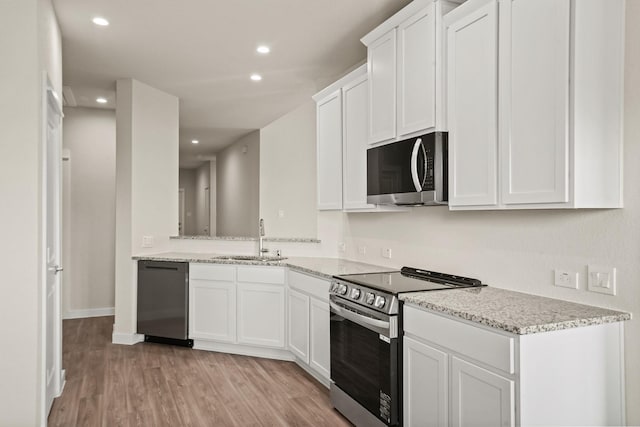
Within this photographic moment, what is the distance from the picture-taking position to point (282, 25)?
11.4 feet

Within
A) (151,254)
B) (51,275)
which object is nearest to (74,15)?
(51,275)

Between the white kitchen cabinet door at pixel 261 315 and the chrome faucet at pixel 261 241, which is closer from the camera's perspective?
the white kitchen cabinet door at pixel 261 315

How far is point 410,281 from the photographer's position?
2840 mm

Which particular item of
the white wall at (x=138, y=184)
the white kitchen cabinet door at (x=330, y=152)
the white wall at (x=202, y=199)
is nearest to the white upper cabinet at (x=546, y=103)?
the white kitchen cabinet door at (x=330, y=152)

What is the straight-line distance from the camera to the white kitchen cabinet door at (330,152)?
151 inches

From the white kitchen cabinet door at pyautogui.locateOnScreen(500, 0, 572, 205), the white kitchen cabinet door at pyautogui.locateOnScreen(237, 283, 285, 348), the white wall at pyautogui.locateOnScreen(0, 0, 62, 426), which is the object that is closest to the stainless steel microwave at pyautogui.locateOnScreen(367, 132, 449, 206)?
the white kitchen cabinet door at pyautogui.locateOnScreen(500, 0, 572, 205)

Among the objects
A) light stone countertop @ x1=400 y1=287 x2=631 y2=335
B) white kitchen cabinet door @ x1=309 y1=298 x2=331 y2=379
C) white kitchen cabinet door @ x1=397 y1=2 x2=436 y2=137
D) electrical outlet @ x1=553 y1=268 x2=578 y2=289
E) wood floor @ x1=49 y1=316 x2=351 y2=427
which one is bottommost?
wood floor @ x1=49 y1=316 x2=351 y2=427

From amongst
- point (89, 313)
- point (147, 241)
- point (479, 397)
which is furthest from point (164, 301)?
point (479, 397)

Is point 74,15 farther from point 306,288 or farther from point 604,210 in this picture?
point 604,210

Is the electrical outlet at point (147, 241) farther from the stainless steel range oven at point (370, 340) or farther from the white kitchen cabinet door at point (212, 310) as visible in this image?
the stainless steel range oven at point (370, 340)

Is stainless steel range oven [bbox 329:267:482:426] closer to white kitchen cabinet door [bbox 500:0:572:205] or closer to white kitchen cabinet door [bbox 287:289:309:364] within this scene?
white kitchen cabinet door [bbox 287:289:309:364]

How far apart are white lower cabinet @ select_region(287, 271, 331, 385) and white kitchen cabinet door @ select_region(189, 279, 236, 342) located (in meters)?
0.66

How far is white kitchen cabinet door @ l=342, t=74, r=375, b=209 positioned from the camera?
3.47 m

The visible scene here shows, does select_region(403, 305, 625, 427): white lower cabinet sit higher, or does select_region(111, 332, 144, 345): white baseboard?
select_region(403, 305, 625, 427): white lower cabinet
